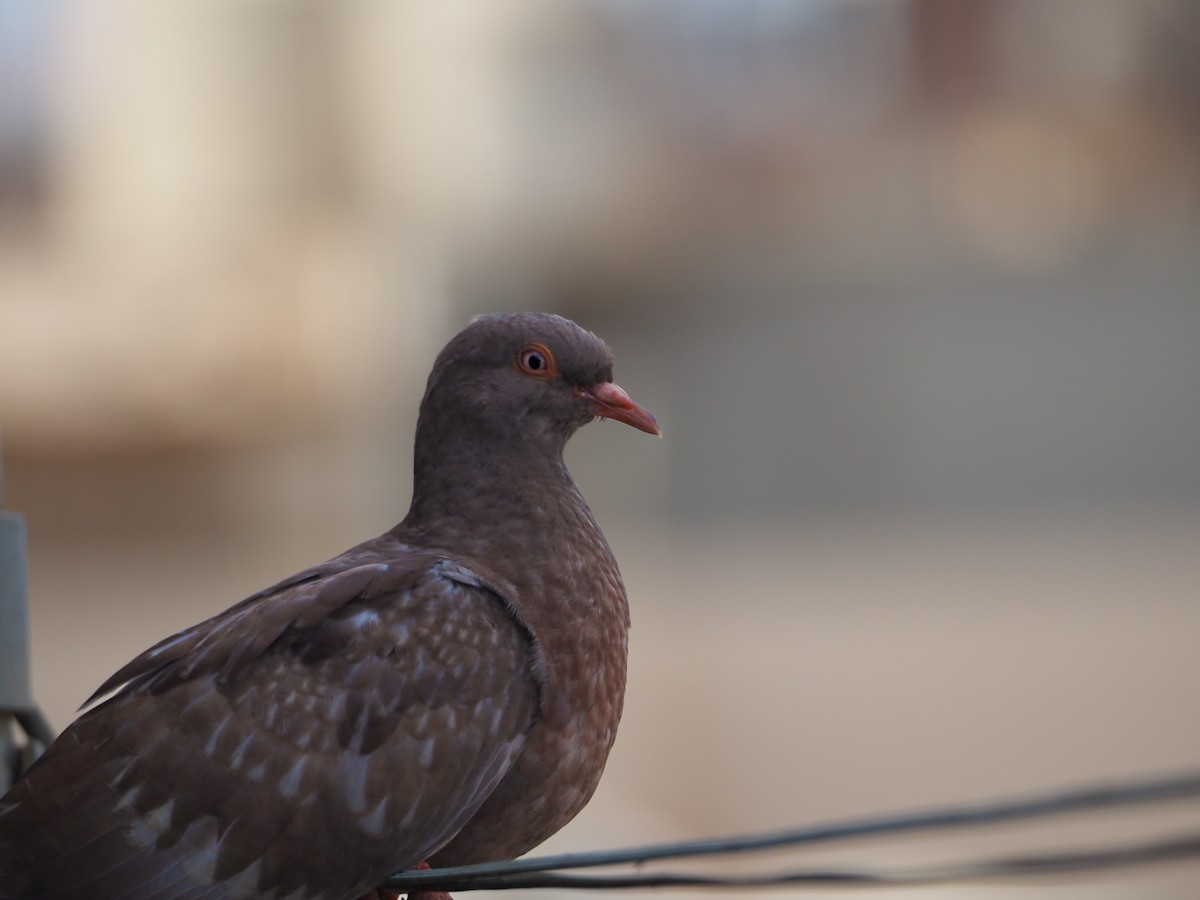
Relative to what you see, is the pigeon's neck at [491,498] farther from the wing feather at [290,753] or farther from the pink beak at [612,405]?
the wing feather at [290,753]

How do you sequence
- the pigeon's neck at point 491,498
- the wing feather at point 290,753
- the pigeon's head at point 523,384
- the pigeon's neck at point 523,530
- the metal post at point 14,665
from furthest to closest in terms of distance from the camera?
the pigeon's head at point 523,384, the pigeon's neck at point 491,498, the pigeon's neck at point 523,530, the metal post at point 14,665, the wing feather at point 290,753

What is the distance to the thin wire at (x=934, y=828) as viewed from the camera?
1.64 m

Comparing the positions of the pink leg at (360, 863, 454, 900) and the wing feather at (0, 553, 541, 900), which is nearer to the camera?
the wing feather at (0, 553, 541, 900)

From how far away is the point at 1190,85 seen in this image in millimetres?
18328

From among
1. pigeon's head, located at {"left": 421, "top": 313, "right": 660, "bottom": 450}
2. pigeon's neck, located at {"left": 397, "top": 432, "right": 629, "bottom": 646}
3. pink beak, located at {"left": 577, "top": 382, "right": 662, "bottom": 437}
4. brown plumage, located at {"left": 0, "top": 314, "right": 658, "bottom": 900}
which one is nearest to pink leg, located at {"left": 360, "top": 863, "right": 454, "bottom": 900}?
brown plumage, located at {"left": 0, "top": 314, "right": 658, "bottom": 900}

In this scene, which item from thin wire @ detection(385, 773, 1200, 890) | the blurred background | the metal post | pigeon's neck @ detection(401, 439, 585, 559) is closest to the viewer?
thin wire @ detection(385, 773, 1200, 890)

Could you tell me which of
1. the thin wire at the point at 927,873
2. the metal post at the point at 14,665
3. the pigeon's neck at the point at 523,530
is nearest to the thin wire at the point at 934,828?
the thin wire at the point at 927,873

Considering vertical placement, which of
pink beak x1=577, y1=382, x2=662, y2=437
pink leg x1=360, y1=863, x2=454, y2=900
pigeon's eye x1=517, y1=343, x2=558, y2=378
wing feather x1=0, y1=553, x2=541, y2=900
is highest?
pigeon's eye x1=517, y1=343, x2=558, y2=378

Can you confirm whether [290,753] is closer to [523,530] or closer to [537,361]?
[523,530]

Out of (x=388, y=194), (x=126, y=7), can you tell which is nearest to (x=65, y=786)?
(x=388, y=194)

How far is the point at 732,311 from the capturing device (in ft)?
63.1

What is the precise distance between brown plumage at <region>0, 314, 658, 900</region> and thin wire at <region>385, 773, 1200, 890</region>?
2.61ft

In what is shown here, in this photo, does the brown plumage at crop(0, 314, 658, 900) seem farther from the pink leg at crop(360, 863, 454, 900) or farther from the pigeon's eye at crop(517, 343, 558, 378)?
the pigeon's eye at crop(517, 343, 558, 378)

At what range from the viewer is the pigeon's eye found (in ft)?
13.1
